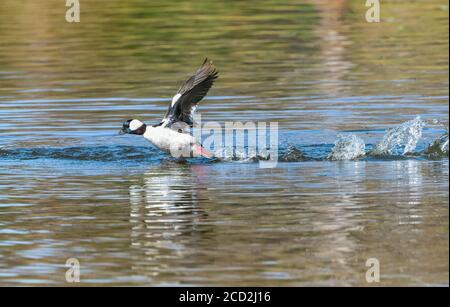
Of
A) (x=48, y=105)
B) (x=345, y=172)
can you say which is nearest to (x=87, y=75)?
(x=48, y=105)

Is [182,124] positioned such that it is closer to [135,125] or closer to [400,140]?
[135,125]

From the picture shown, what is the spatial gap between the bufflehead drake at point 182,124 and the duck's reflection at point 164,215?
1.36ft

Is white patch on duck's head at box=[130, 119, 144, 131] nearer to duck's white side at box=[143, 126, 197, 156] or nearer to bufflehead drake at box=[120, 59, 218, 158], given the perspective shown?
bufflehead drake at box=[120, 59, 218, 158]

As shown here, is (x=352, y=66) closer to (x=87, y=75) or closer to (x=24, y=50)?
(x=87, y=75)

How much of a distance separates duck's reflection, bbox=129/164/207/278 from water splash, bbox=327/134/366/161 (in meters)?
1.62

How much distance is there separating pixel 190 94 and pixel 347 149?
2.13 metres

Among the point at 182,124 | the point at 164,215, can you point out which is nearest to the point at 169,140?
the point at 182,124

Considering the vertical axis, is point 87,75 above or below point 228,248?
above

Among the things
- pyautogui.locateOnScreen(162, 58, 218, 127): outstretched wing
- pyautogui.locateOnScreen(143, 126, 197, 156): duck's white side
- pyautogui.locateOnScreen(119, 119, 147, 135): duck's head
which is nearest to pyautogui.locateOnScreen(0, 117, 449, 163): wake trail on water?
pyautogui.locateOnScreen(143, 126, 197, 156): duck's white side

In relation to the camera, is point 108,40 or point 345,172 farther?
point 108,40

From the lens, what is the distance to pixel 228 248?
9422 millimetres

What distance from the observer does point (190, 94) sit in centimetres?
1396

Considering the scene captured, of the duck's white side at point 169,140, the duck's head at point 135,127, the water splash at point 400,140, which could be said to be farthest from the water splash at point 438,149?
the duck's head at point 135,127

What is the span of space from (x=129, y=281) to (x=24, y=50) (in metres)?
15.4
